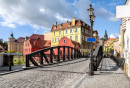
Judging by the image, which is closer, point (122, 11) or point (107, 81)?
point (122, 11)

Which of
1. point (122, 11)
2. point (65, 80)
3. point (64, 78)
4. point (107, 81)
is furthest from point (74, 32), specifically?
point (122, 11)

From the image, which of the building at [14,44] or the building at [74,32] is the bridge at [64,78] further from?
the building at [14,44]

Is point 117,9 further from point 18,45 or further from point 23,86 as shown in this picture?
point 18,45

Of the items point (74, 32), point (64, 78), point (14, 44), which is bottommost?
point (64, 78)

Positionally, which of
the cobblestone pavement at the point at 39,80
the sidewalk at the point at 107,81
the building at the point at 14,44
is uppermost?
the building at the point at 14,44

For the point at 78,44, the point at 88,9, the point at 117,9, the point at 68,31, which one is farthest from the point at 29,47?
the point at 117,9

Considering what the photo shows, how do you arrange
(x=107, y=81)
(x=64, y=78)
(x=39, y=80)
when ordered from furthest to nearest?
(x=64, y=78)
(x=39, y=80)
(x=107, y=81)

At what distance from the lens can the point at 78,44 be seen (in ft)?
125

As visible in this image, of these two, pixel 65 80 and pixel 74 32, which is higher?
pixel 74 32

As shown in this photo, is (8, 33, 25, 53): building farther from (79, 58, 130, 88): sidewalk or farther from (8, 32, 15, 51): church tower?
(79, 58, 130, 88): sidewalk

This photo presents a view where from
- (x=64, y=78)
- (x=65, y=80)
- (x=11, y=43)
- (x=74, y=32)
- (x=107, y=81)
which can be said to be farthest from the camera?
(x=11, y=43)

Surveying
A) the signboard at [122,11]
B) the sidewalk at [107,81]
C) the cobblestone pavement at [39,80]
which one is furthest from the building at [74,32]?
the signboard at [122,11]

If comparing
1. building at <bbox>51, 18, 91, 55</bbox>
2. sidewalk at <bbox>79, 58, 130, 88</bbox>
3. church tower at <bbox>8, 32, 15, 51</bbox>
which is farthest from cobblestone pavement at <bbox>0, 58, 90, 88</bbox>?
church tower at <bbox>8, 32, 15, 51</bbox>

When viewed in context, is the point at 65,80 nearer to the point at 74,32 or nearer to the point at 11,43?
the point at 74,32
